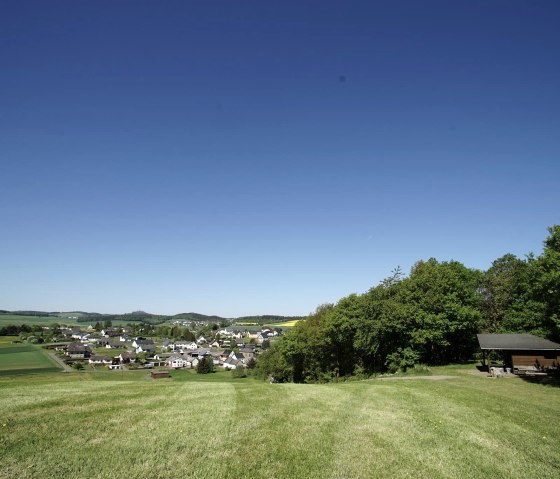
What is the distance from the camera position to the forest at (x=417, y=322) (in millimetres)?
44188

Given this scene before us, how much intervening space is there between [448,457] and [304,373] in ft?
165

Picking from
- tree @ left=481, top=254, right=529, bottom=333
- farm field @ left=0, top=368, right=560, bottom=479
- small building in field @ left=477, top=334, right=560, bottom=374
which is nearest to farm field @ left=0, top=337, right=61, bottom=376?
farm field @ left=0, top=368, right=560, bottom=479

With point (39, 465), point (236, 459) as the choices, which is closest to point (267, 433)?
point (236, 459)

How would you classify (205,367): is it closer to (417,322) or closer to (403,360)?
(403,360)

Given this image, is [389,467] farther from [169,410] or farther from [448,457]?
[169,410]

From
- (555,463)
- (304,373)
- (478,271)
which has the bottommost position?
(304,373)

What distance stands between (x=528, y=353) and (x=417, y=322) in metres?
11.8

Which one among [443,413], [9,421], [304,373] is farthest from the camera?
[304,373]

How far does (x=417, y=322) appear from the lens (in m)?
43.7

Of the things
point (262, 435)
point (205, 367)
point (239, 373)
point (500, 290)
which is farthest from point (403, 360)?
point (205, 367)

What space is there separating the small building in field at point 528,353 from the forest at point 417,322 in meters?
3.76

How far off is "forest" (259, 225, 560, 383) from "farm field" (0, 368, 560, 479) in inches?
1023

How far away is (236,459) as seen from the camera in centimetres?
996

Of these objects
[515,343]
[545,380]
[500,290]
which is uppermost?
[500,290]
